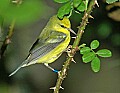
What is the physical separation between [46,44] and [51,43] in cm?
4

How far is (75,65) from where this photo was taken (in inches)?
206

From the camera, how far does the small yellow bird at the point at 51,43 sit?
8.27ft

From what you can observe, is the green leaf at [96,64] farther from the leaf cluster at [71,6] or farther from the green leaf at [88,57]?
the leaf cluster at [71,6]

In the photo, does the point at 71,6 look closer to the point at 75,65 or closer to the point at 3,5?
the point at 3,5

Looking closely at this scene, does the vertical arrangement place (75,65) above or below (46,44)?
below

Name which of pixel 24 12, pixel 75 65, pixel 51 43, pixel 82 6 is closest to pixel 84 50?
pixel 82 6

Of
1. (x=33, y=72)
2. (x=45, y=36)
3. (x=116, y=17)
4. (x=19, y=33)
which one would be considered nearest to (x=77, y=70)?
(x=33, y=72)

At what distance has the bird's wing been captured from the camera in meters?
2.62

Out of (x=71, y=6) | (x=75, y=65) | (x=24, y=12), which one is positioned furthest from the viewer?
(x=75, y=65)

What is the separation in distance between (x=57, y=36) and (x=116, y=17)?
32.6 inches

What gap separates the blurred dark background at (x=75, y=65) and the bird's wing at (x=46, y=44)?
2.47 feet

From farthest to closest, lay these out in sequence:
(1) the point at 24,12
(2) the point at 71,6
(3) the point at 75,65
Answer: (3) the point at 75,65 < (2) the point at 71,6 < (1) the point at 24,12

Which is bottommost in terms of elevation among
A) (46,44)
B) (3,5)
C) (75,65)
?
(75,65)

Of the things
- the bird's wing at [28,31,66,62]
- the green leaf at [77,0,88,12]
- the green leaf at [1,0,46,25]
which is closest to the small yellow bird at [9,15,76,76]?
the bird's wing at [28,31,66,62]
